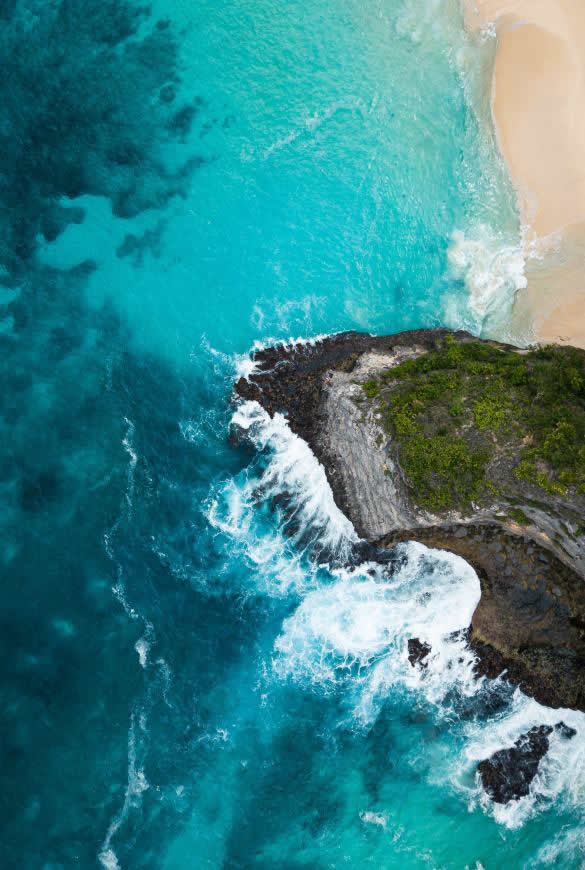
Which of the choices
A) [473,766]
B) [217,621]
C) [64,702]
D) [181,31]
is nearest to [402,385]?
[217,621]

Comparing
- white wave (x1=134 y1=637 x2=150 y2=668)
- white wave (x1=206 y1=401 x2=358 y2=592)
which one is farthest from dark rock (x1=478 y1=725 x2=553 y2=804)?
white wave (x1=134 y1=637 x2=150 y2=668)

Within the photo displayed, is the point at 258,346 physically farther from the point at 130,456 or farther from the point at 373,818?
the point at 373,818

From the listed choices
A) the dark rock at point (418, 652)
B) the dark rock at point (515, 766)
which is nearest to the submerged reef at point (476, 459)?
the dark rock at point (515, 766)

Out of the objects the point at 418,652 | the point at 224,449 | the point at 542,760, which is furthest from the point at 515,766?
the point at 224,449

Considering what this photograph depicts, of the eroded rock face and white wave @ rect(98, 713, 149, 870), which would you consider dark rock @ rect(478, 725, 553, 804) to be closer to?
the eroded rock face

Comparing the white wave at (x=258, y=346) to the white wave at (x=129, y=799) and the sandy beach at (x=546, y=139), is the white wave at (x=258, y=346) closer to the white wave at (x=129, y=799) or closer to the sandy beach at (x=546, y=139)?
the sandy beach at (x=546, y=139)

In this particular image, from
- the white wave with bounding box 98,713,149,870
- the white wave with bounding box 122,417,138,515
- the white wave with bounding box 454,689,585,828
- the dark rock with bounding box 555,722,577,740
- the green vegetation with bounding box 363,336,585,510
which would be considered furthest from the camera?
the white wave with bounding box 122,417,138,515
